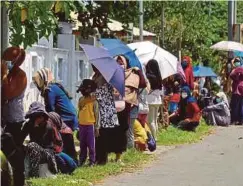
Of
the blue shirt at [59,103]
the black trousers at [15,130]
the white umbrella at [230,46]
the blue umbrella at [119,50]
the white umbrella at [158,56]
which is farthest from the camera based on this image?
the white umbrella at [230,46]

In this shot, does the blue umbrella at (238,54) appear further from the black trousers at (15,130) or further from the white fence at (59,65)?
the black trousers at (15,130)

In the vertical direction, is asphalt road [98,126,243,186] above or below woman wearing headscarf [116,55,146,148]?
below

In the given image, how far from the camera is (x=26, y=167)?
9469 millimetres

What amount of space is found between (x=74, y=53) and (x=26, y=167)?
853 cm

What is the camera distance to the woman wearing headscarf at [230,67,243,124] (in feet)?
63.3

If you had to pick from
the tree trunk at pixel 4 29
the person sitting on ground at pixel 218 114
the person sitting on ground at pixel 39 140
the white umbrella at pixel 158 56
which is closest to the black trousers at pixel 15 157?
the person sitting on ground at pixel 39 140

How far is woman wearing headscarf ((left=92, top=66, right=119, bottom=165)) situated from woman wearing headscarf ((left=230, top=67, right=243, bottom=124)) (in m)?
8.78

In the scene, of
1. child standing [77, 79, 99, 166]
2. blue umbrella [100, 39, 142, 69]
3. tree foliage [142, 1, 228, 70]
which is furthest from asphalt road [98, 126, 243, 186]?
tree foliage [142, 1, 228, 70]

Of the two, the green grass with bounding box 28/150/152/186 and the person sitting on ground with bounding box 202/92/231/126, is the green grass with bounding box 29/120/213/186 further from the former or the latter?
the person sitting on ground with bounding box 202/92/231/126

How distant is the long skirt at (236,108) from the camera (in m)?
19.3

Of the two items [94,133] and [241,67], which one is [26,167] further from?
[241,67]

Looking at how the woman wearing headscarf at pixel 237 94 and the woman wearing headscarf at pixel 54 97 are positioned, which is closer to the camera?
the woman wearing headscarf at pixel 54 97

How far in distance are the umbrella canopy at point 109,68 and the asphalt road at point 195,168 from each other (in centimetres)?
137

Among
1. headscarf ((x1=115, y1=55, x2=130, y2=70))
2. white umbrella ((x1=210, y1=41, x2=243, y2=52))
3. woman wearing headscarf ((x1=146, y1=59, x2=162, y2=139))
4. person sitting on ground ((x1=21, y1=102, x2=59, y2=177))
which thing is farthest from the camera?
white umbrella ((x1=210, y1=41, x2=243, y2=52))
